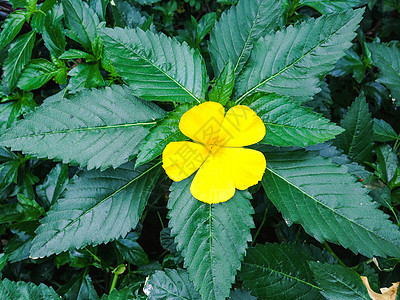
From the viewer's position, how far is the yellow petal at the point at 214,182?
1.06m

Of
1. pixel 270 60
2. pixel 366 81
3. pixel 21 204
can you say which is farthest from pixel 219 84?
pixel 366 81

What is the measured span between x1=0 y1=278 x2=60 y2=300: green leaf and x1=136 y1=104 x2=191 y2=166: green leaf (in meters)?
0.80

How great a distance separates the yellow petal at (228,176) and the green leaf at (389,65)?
41.9 inches

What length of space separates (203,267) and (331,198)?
0.49 metres

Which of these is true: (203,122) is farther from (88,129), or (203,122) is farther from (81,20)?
(81,20)

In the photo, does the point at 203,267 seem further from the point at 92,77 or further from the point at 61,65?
the point at 61,65

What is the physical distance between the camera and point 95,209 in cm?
128

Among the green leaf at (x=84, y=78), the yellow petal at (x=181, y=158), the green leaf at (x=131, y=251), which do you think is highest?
the green leaf at (x=84, y=78)

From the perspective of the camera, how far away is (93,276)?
1.85 meters

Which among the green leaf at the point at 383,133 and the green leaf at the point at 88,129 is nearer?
the green leaf at the point at 88,129

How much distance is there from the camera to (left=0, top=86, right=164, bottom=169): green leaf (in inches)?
45.2

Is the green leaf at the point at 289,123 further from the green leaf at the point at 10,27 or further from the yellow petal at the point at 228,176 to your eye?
the green leaf at the point at 10,27

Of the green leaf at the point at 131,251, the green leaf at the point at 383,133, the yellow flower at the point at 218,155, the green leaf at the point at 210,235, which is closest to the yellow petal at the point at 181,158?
the yellow flower at the point at 218,155

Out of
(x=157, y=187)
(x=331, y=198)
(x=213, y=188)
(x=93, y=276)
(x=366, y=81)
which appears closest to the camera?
(x=213, y=188)
